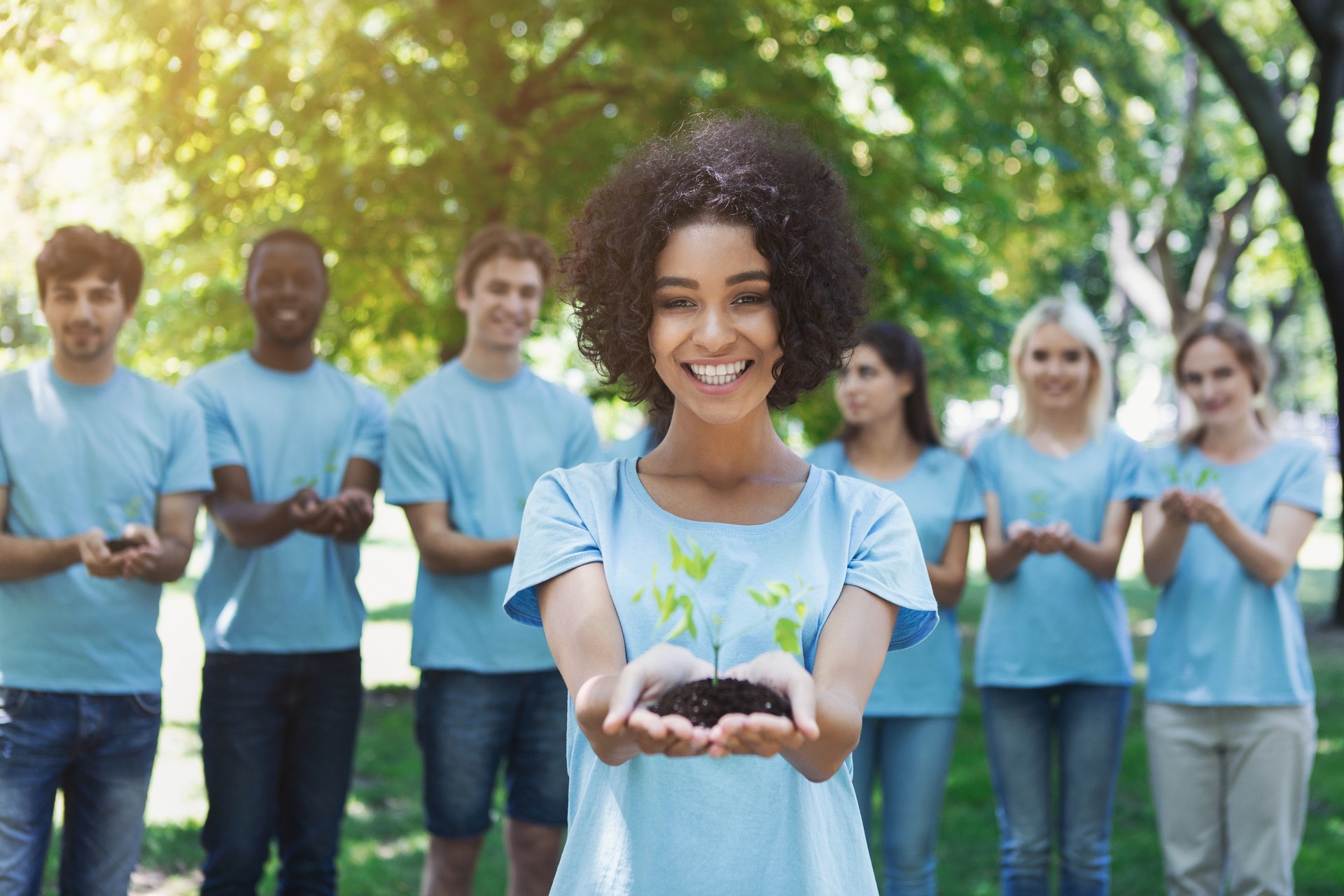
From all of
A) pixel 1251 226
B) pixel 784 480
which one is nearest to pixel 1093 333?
pixel 784 480

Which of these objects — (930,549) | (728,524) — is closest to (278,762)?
(930,549)

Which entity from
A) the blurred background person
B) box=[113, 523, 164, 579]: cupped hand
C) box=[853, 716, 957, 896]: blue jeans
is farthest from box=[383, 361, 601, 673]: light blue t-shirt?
box=[853, 716, 957, 896]: blue jeans

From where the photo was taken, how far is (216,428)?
4090 mm

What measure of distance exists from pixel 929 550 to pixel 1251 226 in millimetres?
19226

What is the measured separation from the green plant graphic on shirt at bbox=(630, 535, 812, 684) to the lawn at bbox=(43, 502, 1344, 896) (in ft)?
11.7

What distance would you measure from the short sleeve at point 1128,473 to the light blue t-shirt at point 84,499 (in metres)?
3.14

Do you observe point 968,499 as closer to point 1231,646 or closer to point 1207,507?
point 1207,507

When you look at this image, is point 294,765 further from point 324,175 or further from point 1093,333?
point 324,175

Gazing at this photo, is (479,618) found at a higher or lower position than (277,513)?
lower

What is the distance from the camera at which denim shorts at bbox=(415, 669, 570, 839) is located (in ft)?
12.9

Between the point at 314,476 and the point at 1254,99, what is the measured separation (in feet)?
30.4

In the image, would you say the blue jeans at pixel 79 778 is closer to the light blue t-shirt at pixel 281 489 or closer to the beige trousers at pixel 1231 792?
the light blue t-shirt at pixel 281 489

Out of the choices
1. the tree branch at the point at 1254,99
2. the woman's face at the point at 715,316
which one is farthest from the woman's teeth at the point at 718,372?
the tree branch at the point at 1254,99

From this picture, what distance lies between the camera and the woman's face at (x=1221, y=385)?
13.9 ft
